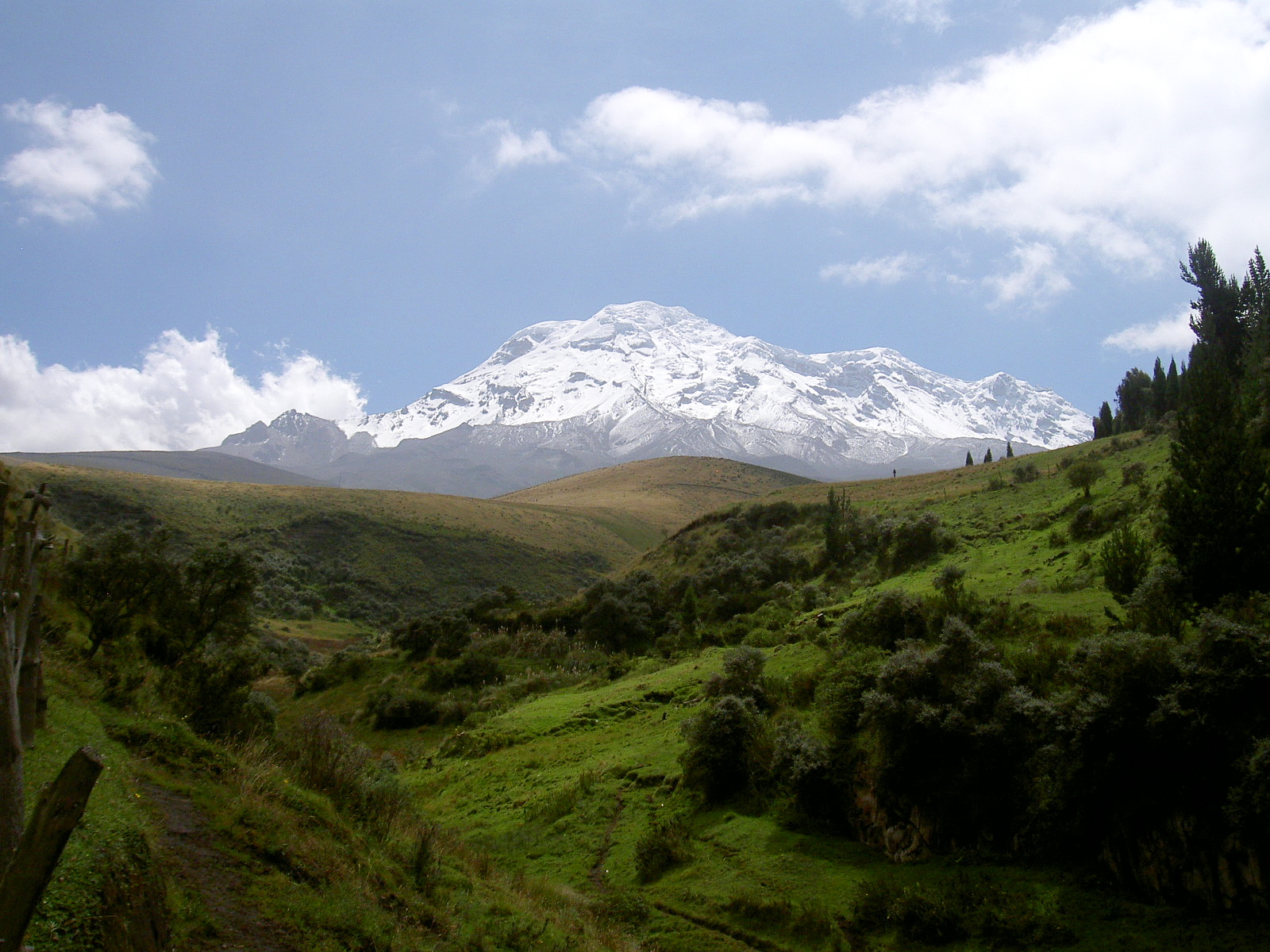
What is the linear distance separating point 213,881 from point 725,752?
12.1 metres

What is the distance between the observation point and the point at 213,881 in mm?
8398

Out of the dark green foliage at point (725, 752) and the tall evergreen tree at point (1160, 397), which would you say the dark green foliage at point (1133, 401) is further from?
the dark green foliage at point (725, 752)

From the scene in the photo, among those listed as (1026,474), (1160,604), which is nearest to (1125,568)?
(1160,604)

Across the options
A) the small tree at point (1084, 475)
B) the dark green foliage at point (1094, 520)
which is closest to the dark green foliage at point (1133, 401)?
the small tree at point (1084, 475)

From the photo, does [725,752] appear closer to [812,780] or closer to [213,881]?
[812,780]

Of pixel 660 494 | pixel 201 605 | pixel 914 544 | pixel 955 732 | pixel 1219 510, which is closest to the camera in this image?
pixel 955 732

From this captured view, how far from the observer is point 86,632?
24.2m

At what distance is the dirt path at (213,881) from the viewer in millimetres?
7516

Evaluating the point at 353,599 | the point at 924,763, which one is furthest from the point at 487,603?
the point at 924,763

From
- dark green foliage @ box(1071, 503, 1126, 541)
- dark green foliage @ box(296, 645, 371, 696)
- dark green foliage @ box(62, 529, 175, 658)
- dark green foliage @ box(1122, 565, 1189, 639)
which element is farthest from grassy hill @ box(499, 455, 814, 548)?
dark green foliage @ box(1122, 565, 1189, 639)

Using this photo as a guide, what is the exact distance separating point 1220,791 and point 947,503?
118 feet

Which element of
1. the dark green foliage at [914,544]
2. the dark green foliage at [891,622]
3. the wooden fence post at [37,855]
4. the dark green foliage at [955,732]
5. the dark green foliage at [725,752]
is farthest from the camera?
the dark green foliage at [914,544]

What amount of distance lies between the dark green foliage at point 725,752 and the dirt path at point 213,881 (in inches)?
454

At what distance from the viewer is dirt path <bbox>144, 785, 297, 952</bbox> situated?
752cm
